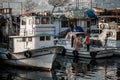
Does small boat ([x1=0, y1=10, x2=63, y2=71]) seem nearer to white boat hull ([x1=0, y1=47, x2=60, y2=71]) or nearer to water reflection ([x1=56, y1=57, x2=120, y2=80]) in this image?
white boat hull ([x1=0, y1=47, x2=60, y2=71])

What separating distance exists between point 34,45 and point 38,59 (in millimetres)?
1541

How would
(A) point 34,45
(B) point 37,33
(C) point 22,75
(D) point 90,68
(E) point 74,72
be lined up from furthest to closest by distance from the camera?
(D) point 90,68, (A) point 34,45, (B) point 37,33, (E) point 74,72, (C) point 22,75

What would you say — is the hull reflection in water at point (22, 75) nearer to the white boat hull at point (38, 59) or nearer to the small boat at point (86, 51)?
the white boat hull at point (38, 59)

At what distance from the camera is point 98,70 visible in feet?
112

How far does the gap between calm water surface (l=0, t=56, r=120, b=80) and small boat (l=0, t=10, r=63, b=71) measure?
83cm

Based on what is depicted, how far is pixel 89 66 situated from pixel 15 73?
7.67 metres

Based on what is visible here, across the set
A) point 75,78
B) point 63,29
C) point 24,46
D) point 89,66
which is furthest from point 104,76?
point 63,29

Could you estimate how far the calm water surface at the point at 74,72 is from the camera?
30.5 m

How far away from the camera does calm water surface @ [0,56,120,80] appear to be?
30.5 meters

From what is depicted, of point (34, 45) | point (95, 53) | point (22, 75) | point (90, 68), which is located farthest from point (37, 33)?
point (95, 53)

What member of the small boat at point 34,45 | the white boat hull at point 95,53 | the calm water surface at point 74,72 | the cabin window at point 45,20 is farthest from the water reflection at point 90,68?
the cabin window at point 45,20

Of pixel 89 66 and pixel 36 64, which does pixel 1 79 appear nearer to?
pixel 36 64

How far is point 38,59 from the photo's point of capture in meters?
33.3

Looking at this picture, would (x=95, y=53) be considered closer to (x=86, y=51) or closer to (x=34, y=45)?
(x=86, y=51)
